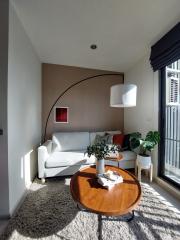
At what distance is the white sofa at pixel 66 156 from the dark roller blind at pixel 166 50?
5.98ft

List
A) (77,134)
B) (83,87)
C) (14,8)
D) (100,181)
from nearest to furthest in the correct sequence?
(100,181), (14,8), (77,134), (83,87)

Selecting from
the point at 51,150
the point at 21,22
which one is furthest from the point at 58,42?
the point at 51,150

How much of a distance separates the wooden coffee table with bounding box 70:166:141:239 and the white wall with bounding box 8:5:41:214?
0.85 meters

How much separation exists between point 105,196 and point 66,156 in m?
1.49

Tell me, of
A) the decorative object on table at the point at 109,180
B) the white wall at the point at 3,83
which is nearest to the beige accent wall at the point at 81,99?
the white wall at the point at 3,83

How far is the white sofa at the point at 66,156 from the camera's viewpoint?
2477mm

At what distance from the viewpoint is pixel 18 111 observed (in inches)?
75.9

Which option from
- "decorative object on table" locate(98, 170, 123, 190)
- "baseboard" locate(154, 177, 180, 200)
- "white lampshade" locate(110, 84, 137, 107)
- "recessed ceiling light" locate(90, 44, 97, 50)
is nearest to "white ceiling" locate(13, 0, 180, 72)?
"recessed ceiling light" locate(90, 44, 97, 50)

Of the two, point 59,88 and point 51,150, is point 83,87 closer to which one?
point 59,88

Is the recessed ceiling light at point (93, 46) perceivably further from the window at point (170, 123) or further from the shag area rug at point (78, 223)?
the shag area rug at point (78, 223)

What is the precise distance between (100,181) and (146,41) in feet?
8.14

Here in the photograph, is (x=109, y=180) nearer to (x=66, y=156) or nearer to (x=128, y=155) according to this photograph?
(x=66, y=156)

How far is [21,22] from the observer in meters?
2.00

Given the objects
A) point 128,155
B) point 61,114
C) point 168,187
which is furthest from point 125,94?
point 61,114
